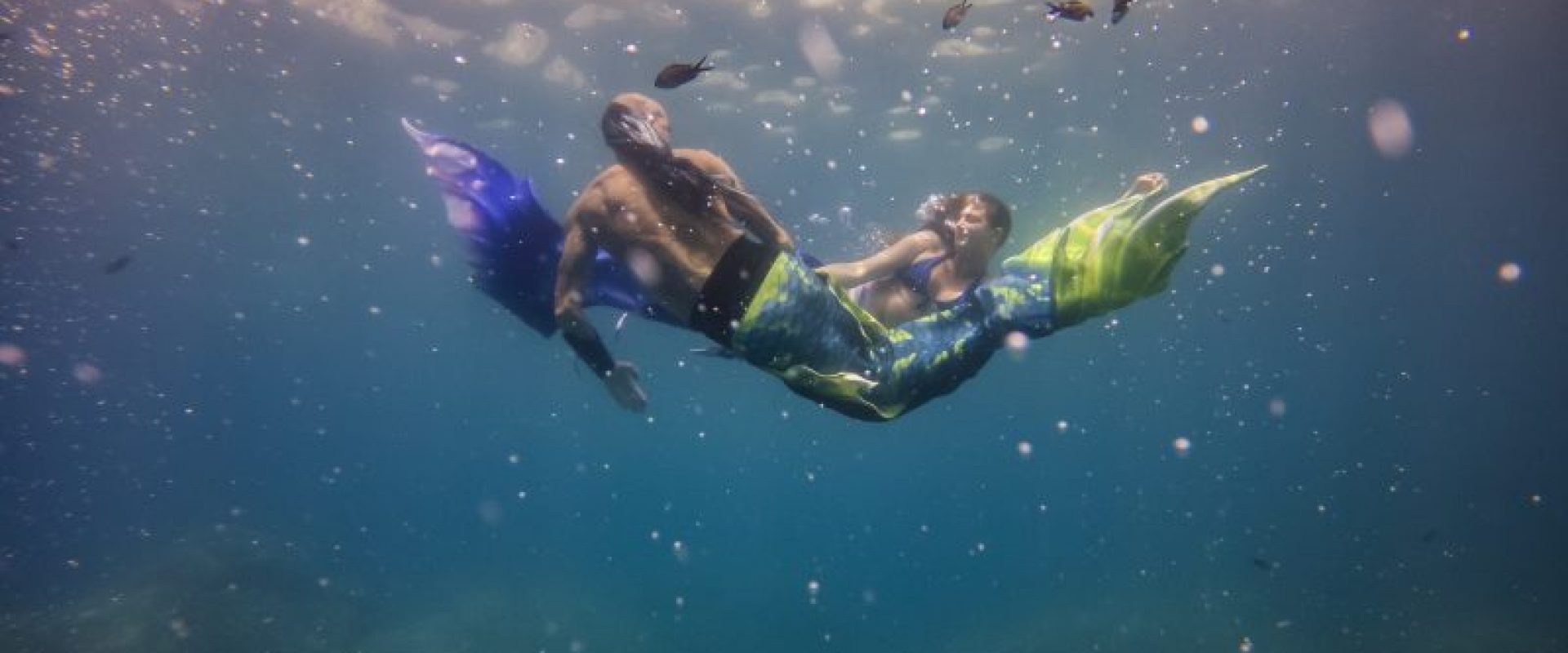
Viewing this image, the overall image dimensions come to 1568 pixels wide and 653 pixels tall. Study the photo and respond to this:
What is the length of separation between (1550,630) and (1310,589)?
7.63 m

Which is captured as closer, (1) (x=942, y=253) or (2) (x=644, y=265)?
(2) (x=644, y=265)

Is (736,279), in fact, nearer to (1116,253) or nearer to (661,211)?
(661,211)

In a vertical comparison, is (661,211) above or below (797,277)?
above

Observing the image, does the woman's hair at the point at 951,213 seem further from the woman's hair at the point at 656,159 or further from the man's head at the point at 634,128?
the man's head at the point at 634,128

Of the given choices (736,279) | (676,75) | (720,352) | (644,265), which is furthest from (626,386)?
(676,75)

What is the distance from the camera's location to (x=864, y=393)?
4.45 metres

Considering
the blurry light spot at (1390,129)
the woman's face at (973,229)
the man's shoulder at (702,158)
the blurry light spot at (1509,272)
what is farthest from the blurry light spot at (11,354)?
the blurry light spot at (1509,272)

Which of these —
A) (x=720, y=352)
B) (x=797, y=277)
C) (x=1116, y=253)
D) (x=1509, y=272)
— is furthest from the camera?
(x=1509, y=272)

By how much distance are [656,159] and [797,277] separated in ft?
3.43

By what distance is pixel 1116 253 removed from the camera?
441 centimetres

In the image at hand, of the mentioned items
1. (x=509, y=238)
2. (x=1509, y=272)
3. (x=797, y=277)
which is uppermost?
(x=797, y=277)

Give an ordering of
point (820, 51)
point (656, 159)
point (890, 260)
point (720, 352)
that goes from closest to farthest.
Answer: point (656, 159) → point (720, 352) → point (890, 260) → point (820, 51)

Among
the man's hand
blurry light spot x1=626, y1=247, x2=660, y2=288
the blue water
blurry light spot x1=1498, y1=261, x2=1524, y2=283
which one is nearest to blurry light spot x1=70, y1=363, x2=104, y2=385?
the blue water

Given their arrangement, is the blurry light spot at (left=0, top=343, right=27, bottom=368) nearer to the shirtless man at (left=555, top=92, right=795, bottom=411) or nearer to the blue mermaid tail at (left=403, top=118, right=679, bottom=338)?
the blue mermaid tail at (left=403, top=118, right=679, bottom=338)
